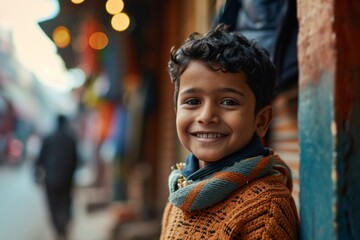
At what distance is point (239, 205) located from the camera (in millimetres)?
1246

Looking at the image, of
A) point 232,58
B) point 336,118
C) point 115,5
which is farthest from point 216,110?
point 115,5

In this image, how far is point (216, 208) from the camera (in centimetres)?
130

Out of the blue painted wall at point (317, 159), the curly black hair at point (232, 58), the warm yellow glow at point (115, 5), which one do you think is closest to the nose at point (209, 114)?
the curly black hair at point (232, 58)

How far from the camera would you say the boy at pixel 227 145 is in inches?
48.4

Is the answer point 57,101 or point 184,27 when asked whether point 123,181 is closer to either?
point 184,27

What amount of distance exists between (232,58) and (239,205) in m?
0.42

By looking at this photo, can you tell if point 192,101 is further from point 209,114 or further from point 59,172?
point 59,172

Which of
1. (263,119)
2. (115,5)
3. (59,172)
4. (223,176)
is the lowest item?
(59,172)

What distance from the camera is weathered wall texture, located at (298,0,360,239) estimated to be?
0.96 m

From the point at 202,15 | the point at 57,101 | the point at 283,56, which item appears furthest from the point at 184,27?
the point at 57,101

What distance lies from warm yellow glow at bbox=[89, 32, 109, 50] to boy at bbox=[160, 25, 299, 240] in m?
5.96

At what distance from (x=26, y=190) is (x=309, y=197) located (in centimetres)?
1410

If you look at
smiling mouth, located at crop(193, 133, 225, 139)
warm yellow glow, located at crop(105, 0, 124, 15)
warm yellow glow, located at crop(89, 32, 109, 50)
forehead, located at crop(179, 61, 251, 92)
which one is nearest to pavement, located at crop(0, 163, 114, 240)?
warm yellow glow, located at crop(89, 32, 109, 50)

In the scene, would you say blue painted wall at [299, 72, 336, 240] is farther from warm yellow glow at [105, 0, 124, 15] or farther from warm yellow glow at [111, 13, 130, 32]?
warm yellow glow at [111, 13, 130, 32]
